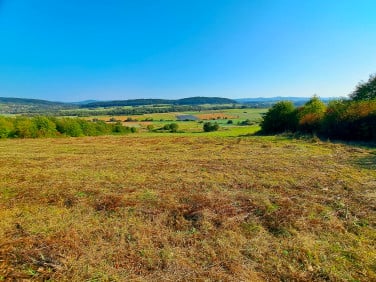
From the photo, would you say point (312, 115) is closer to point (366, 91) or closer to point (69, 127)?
point (366, 91)

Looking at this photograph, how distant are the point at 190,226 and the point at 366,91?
26864mm

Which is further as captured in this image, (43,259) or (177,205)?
(177,205)

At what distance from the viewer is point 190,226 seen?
424cm

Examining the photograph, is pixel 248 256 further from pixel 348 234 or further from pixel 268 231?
pixel 348 234

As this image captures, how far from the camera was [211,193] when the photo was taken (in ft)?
19.1

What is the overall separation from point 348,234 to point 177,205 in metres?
3.08

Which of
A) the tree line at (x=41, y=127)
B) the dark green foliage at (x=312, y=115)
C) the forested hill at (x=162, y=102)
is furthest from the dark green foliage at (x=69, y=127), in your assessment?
the forested hill at (x=162, y=102)

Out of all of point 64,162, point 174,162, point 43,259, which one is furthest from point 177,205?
point 64,162

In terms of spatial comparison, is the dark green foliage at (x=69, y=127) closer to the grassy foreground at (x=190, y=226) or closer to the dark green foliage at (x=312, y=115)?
the grassy foreground at (x=190, y=226)

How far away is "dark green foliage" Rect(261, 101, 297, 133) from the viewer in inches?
957

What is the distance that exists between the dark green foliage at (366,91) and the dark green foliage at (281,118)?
6324 millimetres

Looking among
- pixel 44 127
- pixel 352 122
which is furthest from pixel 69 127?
pixel 352 122

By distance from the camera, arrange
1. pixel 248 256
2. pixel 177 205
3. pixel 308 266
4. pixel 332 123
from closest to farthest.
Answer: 1. pixel 308 266
2. pixel 248 256
3. pixel 177 205
4. pixel 332 123

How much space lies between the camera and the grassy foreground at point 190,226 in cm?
310
